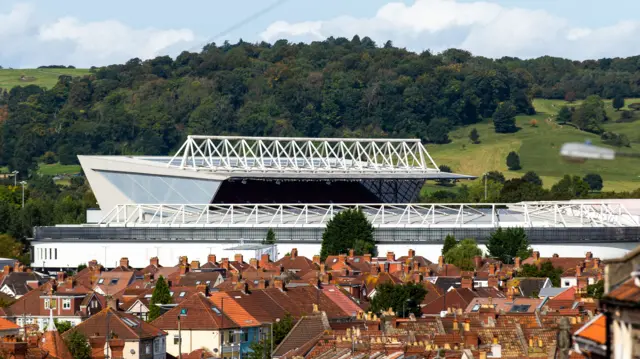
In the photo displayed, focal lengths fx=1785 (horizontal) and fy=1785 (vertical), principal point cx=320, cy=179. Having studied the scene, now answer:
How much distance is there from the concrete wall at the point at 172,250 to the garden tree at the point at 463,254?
7509 mm

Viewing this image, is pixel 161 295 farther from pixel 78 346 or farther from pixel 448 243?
pixel 448 243

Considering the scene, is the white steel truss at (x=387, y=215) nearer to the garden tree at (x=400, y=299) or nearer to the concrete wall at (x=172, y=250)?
the concrete wall at (x=172, y=250)

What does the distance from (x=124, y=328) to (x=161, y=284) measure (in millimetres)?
20075

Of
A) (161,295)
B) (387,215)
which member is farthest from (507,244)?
(161,295)

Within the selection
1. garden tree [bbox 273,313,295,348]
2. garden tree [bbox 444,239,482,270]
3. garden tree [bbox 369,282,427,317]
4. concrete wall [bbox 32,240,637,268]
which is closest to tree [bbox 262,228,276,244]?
concrete wall [bbox 32,240,637,268]

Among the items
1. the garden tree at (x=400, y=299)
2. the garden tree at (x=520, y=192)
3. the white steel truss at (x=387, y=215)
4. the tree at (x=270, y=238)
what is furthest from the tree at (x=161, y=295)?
the garden tree at (x=520, y=192)

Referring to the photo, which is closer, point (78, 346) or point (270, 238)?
point (78, 346)

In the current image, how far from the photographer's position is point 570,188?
620ft

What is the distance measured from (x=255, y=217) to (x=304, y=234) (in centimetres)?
709

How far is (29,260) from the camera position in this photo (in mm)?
135625

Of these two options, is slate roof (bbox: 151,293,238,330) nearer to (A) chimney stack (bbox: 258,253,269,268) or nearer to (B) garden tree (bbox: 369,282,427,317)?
(B) garden tree (bbox: 369,282,427,317)

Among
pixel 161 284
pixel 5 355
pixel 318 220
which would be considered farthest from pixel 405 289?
pixel 318 220

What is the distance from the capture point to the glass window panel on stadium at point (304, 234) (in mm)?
121750

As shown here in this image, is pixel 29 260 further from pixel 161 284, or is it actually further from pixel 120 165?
pixel 161 284
